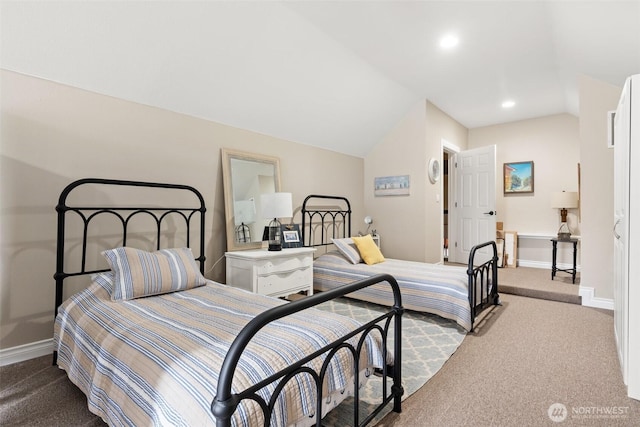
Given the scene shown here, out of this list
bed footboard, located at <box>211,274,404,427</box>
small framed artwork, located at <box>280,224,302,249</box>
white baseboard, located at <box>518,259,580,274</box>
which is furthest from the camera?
white baseboard, located at <box>518,259,580,274</box>

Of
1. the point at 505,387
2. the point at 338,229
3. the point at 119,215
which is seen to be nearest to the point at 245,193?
the point at 119,215

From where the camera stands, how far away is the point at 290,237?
3617mm

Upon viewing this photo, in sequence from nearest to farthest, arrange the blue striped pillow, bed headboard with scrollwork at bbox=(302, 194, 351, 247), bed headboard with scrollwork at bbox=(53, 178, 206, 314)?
the blue striped pillow < bed headboard with scrollwork at bbox=(53, 178, 206, 314) < bed headboard with scrollwork at bbox=(302, 194, 351, 247)

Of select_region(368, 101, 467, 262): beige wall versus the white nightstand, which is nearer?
the white nightstand

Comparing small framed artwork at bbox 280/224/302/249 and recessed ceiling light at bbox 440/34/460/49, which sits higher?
recessed ceiling light at bbox 440/34/460/49

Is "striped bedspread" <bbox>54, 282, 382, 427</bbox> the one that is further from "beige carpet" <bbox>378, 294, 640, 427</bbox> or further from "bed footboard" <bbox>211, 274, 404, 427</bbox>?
"beige carpet" <bbox>378, 294, 640, 427</bbox>

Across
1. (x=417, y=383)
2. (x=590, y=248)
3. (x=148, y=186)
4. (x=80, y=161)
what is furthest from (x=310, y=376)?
(x=590, y=248)

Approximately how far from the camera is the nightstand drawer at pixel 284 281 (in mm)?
2958

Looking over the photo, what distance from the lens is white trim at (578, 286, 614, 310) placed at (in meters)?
3.34

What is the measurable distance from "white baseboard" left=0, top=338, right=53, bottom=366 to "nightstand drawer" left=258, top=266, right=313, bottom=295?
61.3 inches

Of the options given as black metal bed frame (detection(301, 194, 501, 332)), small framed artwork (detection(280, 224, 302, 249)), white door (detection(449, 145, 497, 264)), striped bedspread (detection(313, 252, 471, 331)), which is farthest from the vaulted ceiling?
striped bedspread (detection(313, 252, 471, 331))

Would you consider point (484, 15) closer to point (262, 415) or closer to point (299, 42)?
point (299, 42)

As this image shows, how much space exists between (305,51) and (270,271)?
2174 millimetres

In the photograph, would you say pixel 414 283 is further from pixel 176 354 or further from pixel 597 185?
pixel 176 354
